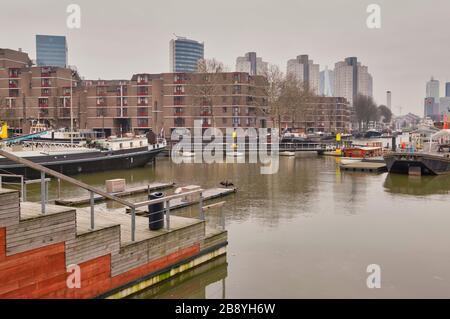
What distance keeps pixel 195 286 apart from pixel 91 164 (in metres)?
34.0

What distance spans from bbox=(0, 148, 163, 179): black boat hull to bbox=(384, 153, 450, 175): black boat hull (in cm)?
2600

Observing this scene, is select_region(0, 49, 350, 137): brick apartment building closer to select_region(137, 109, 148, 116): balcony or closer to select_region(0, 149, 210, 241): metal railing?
select_region(137, 109, 148, 116): balcony

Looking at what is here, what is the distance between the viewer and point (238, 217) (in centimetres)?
2406

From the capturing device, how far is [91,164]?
46.2 metres

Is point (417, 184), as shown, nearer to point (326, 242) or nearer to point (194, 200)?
point (194, 200)

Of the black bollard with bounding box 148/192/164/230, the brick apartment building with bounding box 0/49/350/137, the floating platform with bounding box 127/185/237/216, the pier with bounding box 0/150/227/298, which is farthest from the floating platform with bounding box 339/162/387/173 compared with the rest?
the brick apartment building with bounding box 0/49/350/137

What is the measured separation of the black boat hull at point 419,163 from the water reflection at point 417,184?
3.72ft

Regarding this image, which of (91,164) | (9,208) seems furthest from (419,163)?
(9,208)

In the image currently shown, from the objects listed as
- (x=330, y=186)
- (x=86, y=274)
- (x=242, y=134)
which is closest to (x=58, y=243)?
(x=86, y=274)

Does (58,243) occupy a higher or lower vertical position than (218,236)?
higher

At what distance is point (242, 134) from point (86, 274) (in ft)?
260

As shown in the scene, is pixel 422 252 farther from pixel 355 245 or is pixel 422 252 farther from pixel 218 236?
pixel 218 236

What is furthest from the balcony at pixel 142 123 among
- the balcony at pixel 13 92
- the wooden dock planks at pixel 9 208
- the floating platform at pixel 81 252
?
the wooden dock planks at pixel 9 208

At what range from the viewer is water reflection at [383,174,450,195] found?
34719 millimetres
